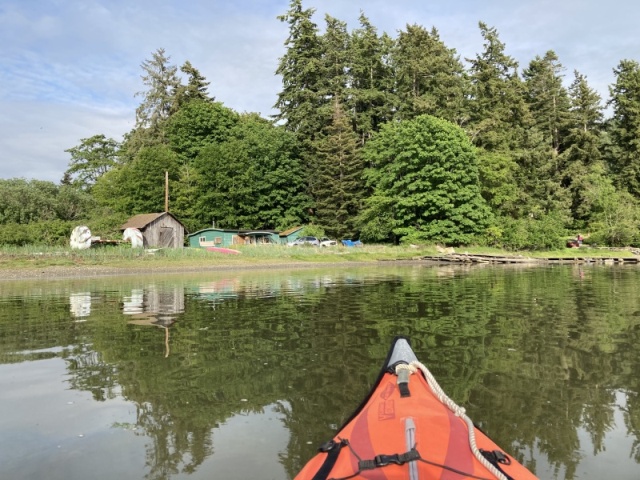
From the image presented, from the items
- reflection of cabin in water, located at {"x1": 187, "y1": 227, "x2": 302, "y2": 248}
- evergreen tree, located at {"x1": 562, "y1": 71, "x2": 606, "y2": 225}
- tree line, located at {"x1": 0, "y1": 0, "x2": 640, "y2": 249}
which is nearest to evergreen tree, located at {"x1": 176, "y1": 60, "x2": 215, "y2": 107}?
tree line, located at {"x1": 0, "y1": 0, "x2": 640, "y2": 249}

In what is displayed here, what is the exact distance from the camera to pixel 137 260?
37.2m

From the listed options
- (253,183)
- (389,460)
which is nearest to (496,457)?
(389,460)

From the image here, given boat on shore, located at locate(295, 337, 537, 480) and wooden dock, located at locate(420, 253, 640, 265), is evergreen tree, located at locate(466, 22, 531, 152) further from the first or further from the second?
boat on shore, located at locate(295, 337, 537, 480)

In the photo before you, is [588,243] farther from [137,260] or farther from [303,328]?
[303,328]

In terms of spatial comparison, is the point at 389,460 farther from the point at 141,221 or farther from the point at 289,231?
the point at 289,231

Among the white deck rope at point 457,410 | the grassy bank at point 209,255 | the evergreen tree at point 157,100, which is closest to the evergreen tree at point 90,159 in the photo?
the evergreen tree at point 157,100

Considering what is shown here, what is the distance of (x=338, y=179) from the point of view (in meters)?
62.2

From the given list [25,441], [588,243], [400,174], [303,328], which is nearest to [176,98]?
[400,174]

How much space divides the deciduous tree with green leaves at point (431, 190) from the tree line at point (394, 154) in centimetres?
21

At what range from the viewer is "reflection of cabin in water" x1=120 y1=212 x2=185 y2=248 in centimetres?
4959

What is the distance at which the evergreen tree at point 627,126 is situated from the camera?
62.8 metres

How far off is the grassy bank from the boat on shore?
111ft

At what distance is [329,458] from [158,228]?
49.6m

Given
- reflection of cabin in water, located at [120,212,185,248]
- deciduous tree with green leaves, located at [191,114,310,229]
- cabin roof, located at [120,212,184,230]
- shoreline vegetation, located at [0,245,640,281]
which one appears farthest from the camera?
deciduous tree with green leaves, located at [191,114,310,229]
